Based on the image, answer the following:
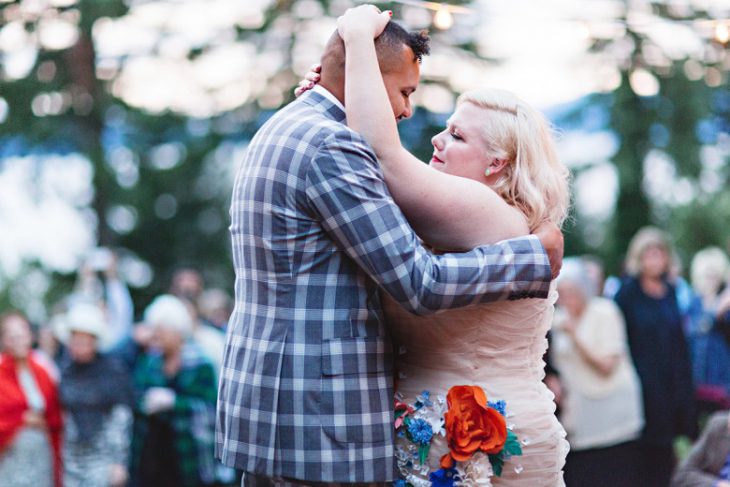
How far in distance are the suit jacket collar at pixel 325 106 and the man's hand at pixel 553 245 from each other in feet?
2.06

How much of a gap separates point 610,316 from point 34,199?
1012 centimetres

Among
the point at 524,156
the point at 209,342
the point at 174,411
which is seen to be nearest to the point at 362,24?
the point at 524,156

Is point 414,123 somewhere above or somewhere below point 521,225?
above

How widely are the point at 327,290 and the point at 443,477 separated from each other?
2.11 ft

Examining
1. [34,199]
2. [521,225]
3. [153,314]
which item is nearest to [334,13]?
[34,199]

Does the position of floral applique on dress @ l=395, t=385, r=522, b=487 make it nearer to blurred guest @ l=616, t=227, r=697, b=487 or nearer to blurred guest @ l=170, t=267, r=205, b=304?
blurred guest @ l=616, t=227, r=697, b=487

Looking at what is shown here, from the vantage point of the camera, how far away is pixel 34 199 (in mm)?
15078

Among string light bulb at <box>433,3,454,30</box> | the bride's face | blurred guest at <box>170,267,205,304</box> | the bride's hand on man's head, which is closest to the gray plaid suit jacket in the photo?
the bride's hand on man's head

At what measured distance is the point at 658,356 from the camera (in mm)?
7621

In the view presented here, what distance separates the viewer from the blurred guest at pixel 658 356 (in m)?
7.46

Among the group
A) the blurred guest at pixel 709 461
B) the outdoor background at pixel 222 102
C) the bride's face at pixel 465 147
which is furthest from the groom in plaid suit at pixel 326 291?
the outdoor background at pixel 222 102

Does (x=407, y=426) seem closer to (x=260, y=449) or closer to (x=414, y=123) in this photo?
(x=260, y=449)

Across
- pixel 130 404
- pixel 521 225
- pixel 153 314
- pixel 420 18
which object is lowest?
pixel 130 404

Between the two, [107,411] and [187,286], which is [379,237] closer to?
[107,411]
